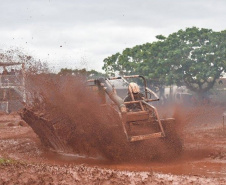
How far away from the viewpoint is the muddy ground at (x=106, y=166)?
7.36 metres

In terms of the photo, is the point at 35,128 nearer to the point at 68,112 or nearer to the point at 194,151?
the point at 68,112

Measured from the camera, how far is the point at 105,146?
11070 millimetres

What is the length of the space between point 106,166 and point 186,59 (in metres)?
28.3

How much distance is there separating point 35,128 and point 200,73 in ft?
82.5

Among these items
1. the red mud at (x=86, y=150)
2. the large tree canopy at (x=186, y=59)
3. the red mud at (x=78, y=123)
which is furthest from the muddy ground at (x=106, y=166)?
the large tree canopy at (x=186, y=59)

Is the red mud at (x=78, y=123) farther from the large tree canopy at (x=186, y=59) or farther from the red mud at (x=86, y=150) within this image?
the large tree canopy at (x=186, y=59)

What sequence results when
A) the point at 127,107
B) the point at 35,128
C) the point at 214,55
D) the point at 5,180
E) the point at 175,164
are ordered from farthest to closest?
the point at 214,55
the point at 35,128
the point at 127,107
the point at 175,164
the point at 5,180

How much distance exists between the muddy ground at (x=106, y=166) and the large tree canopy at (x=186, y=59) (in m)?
20.4

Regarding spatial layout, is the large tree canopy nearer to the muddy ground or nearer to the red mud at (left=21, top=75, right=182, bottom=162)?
the muddy ground

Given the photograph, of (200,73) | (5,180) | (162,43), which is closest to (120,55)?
(162,43)

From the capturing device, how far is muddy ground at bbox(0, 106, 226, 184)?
736cm

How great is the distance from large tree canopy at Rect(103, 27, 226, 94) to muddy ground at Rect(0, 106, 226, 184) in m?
20.4

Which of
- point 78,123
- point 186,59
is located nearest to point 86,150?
point 78,123

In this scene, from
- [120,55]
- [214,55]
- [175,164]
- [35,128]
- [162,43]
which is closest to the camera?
[175,164]
